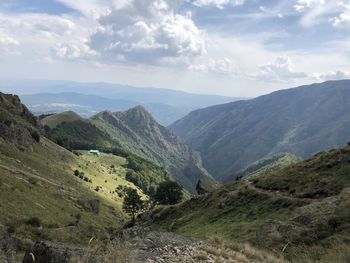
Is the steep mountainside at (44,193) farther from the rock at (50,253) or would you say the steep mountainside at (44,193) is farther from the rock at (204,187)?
the rock at (204,187)

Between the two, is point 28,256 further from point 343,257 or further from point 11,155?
point 11,155

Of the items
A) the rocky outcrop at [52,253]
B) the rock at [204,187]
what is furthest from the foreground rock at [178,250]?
the rock at [204,187]

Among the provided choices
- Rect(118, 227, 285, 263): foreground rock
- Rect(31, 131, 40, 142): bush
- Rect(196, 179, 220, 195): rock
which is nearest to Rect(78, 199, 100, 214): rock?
Rect(196, 179, 220, 195): rock

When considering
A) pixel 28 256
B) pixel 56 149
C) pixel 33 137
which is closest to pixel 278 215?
pixel 28 256

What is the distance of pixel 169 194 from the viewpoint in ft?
308

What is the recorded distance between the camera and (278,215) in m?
34.0

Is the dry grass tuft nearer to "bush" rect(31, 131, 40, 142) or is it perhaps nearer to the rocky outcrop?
the rocky outcrop

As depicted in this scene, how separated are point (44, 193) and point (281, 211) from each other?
142 ft

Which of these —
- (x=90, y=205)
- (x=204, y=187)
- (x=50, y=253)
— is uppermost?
(x=50, y=253)

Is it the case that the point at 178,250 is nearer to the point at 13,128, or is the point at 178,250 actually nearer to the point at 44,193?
the point at 44,193

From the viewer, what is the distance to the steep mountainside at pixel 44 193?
119ft

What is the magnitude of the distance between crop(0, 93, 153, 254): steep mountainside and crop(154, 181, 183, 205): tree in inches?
403

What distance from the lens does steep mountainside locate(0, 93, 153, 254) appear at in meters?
36.2

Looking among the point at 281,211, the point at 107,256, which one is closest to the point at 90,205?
the point at 281,211
